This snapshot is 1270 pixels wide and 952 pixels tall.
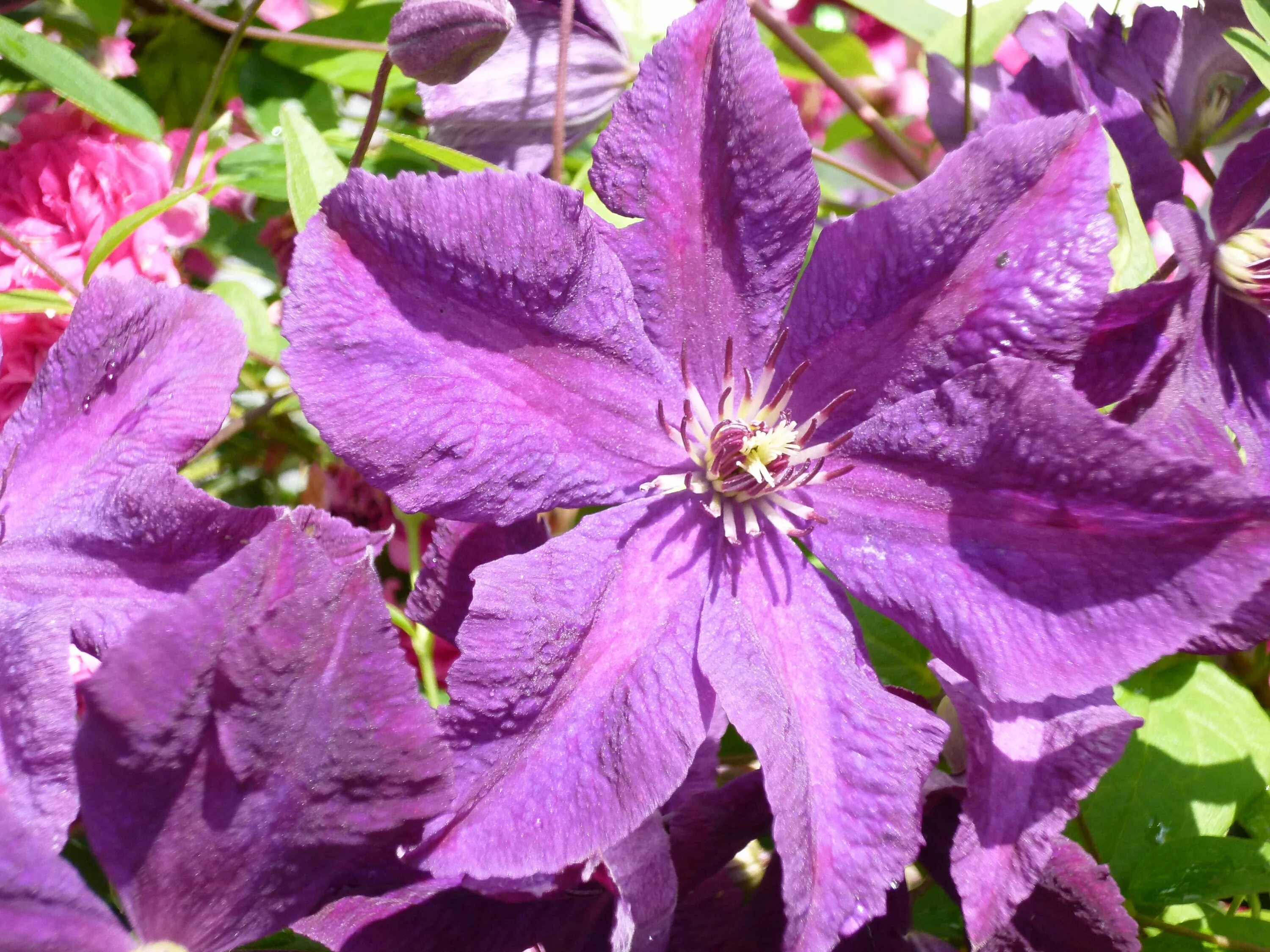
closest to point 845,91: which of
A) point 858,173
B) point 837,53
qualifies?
point 858,173

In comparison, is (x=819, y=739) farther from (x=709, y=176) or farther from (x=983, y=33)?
(x=983, y=33)

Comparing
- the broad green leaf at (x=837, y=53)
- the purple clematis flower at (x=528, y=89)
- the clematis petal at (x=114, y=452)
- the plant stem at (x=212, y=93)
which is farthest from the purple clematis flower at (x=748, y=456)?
the broad green leaf at (x=837, y=53)

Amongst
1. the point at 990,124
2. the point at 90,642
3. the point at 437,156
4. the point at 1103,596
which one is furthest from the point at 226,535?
the point at 990,124

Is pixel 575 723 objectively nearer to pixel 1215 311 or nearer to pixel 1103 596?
pixel 1103 596

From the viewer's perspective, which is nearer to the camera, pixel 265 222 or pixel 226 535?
pixel 226 535

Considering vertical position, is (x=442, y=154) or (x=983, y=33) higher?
(x=983, y=33)
